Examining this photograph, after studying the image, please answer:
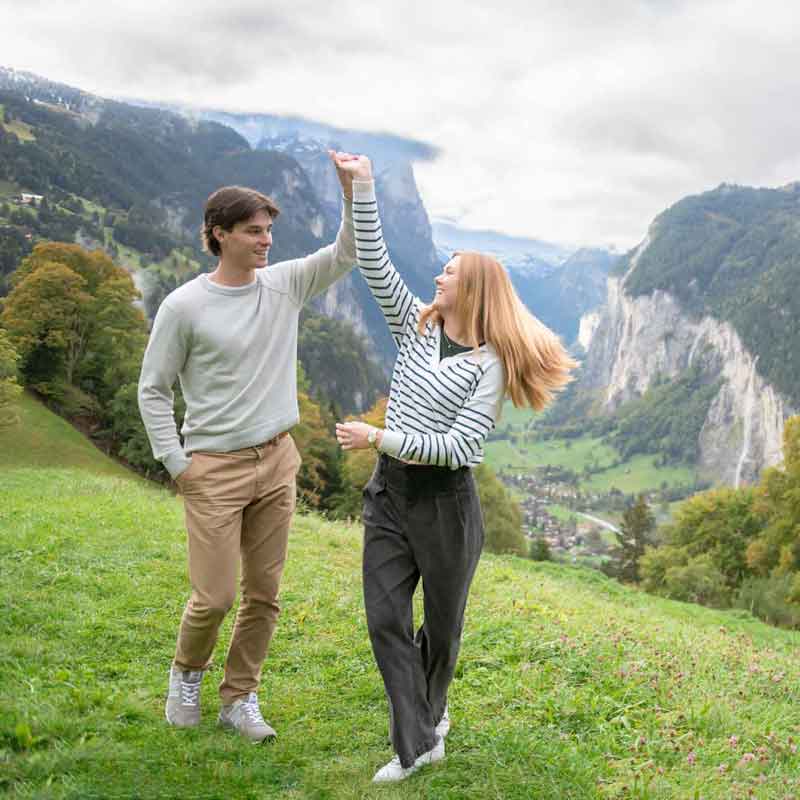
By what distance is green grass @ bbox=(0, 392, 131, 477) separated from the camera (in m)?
35.3

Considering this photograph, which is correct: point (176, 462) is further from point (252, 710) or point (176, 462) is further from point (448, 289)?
point (448, 289)

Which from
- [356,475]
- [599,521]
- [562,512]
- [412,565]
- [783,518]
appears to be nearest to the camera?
[412,565]

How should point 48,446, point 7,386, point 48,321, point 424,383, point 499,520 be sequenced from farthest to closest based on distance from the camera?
point 48,321 < point 499,520 < point 48,446 < point 7,386 < point 424,383

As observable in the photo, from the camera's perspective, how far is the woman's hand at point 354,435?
13.5ft

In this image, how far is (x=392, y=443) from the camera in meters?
4.09

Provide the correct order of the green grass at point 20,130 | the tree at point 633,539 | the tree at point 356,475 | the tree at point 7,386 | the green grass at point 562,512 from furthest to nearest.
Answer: the green grass at point 562,512
the green grass at point 20,130
the tree at point 633,539
the tree at point 356,475
the tree at point 7,386

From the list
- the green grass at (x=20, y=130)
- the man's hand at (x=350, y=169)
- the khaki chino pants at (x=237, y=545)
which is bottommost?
the khaki chino pants at (x=237, y=545)

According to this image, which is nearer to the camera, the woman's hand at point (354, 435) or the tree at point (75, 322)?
the woman's hand at point (354, 435)

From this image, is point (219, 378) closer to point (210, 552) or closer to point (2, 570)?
point (210, 552)

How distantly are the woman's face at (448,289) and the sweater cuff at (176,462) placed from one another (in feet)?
5.60

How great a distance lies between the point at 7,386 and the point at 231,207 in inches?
1266

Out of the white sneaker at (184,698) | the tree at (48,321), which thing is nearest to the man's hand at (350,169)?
the white sneaker at (184,698)

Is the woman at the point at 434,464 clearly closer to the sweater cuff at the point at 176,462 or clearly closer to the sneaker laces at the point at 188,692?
the sweater cuff at the point at 176,462

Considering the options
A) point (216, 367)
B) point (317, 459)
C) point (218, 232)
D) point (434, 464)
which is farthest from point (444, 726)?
point (317, 459)
